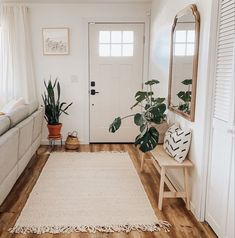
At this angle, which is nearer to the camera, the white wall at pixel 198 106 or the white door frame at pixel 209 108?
the white door frame at pixel 209 108

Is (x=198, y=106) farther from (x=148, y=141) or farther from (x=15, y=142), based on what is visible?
(x=15, y=142)

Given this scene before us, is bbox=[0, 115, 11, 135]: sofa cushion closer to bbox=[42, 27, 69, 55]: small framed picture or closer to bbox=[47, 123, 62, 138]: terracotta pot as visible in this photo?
bbox=[47, 123, 62, 138]: terracotta pot

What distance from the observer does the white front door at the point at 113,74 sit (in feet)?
15.8

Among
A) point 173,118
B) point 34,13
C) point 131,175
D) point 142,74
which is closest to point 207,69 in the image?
point 173,118

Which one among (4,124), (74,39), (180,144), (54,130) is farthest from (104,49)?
(180,144)

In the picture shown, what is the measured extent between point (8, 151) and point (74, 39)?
2.72m

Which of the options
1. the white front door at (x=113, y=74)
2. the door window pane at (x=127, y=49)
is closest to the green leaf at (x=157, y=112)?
the white front door at (x=113, y=74)

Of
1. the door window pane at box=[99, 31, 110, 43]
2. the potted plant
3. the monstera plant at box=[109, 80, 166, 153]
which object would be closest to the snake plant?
the potted plant

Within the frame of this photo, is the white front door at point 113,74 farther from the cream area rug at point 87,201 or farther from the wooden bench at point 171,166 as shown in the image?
the wooden bench at point 171,166

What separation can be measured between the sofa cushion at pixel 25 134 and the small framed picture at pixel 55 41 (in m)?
1.57

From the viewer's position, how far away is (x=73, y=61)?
16.0ft

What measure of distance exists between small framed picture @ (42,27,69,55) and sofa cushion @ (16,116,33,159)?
1572 mm

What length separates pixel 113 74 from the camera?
4934 mm

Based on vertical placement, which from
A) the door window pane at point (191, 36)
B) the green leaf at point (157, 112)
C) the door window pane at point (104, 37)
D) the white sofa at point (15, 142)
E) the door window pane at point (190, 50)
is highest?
the door window pane at point (104, 37)
